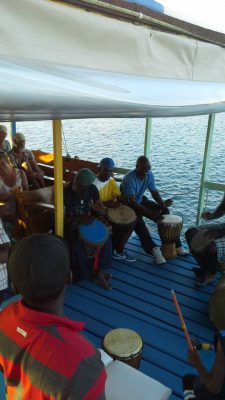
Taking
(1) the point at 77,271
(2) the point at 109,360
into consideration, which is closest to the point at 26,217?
(1) the point at 77,271

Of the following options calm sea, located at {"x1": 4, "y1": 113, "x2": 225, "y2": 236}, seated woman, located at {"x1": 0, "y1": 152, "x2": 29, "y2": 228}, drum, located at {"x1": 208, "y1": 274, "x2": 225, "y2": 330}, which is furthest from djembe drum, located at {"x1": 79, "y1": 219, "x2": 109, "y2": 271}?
calm sea, located at {"x1": 4, "y1": 113, "x2": 225, "y2": 236}

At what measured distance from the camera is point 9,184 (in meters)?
4.20

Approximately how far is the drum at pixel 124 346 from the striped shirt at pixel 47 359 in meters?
1.10

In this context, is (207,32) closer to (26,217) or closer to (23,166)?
(26,217)

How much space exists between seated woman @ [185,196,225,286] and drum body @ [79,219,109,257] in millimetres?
953

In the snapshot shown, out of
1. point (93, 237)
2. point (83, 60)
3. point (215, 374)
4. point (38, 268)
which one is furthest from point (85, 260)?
point (38, 268)

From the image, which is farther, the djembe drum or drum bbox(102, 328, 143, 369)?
the djembe drum

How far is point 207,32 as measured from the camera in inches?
89.4

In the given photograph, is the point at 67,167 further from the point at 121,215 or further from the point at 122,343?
the point at 122,343

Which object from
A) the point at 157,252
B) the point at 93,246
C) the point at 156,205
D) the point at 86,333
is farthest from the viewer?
the point at 156,205

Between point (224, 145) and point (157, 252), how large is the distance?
45.5 ft

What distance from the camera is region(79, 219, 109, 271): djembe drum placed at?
3631 mm

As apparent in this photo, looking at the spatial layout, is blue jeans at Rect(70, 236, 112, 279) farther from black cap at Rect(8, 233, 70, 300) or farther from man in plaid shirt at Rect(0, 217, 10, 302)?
black cap at Rect(8, 233, 70, 300)

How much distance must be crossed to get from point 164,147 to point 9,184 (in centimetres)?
1379
